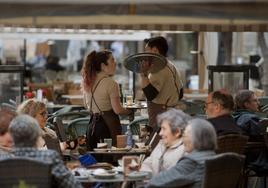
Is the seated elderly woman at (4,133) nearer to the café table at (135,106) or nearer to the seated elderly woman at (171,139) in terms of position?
the seated elderly woman at (171,139)

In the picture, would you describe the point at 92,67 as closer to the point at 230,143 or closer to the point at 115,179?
the point at 230,143

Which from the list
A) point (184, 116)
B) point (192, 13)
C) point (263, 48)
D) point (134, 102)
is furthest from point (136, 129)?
point (263, 48)

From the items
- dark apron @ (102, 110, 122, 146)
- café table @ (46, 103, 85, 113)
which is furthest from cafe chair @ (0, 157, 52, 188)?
café table @ (46, 103, 85, 113)

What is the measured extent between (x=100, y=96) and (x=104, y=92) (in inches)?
2.6

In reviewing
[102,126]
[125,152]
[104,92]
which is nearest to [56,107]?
[102,126]

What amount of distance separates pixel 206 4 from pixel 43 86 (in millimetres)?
7021

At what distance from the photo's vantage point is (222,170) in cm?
702

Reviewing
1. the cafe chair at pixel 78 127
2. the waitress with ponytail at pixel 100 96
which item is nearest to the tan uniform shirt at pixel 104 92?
the waitress with ponytail at pixel 100 96

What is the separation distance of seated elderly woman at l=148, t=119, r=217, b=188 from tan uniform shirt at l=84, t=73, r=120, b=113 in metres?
3.32

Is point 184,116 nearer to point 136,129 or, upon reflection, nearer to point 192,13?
point 192,13

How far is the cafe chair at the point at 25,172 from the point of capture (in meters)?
6.63

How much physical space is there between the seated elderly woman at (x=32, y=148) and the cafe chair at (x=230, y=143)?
7.11 feet

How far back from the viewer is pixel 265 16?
35.1 ft

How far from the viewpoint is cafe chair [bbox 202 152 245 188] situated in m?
6.88
